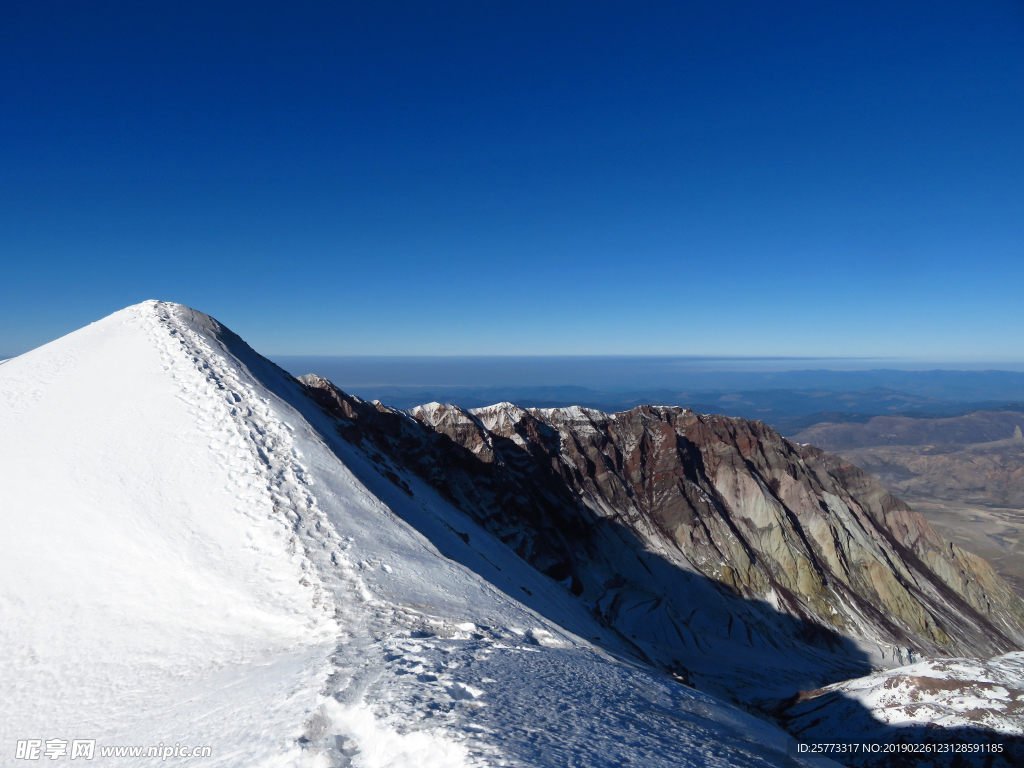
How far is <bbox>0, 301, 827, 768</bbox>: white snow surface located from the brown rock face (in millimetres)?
31555

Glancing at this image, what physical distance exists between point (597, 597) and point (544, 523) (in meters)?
12.0

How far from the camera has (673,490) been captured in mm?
75750

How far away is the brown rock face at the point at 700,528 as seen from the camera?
60656mm

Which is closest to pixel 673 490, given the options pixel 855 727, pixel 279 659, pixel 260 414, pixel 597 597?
pixel 597 597

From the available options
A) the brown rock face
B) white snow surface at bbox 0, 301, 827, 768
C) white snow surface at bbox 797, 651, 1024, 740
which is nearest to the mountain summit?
white snow surface at bbox 0, 301, 827, 768

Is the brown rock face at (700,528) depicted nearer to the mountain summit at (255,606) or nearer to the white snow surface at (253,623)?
the mountain summit at (255,606)

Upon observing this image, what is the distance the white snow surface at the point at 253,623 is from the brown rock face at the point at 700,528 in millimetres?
31555

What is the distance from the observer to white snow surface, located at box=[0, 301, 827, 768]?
7.97 metres

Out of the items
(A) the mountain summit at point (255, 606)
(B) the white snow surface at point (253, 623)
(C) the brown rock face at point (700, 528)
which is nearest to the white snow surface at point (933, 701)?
(A) the mountain summit at point (255, 606)

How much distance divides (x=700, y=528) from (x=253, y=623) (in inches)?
2849

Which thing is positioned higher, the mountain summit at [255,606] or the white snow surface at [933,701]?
the mountain summit at [255,606]

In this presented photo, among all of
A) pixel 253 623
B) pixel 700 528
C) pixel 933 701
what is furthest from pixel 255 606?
pixel 700 528

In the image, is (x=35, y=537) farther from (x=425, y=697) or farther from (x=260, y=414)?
(x=425, y=697)

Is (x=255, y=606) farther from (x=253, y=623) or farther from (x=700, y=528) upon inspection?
(x=700, y=528)
